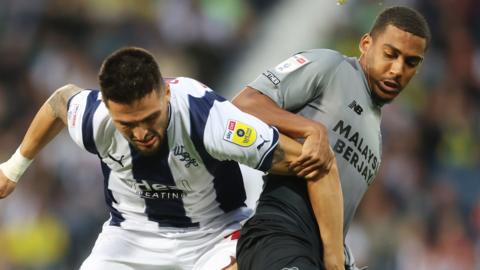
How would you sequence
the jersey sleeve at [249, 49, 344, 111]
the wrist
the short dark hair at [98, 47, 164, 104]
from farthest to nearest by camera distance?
the jersey sleeve at [249, 49, 344, 111]
the wrist
the short dark hair at [98, 47, 164, 104]

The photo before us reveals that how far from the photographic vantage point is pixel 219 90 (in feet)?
31.8

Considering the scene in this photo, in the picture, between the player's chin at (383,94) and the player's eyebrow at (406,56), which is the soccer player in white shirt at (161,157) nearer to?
the player's chin at (383,94)

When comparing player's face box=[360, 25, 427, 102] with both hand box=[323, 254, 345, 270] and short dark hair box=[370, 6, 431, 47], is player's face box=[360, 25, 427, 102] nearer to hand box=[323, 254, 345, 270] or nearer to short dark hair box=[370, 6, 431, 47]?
short dark hair box=[370, 6, 431, 47]

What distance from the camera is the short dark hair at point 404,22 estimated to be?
4.64m

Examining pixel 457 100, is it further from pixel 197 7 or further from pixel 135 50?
pixel 135 50

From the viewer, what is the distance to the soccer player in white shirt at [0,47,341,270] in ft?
13.6

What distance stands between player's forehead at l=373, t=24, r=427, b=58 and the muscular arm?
55 centimetres

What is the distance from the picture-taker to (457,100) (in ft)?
31.9

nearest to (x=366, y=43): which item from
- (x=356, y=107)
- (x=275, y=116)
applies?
(x=356, y=107)

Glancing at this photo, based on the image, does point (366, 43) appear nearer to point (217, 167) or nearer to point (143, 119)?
point (217, 167)

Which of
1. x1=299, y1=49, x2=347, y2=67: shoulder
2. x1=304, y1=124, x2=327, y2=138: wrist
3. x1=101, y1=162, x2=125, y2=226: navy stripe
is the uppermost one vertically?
x1=299, y1=49, x2=347, y2=67: shoulder

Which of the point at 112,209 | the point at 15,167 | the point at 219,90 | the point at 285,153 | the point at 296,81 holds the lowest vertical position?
the point at 219,90

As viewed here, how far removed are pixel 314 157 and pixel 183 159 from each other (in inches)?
21.5

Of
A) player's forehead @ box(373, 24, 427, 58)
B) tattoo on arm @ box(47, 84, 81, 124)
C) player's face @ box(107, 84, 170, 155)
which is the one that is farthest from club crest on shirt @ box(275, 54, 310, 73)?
tattoo on arm @ box(47, 84, 81, 124)
